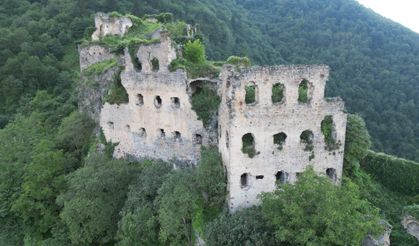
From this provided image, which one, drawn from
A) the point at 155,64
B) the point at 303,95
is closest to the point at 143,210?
the point at 155,64

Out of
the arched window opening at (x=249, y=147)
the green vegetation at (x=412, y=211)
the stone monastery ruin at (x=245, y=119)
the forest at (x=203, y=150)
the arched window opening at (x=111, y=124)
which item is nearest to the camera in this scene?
the forest at (x=203, y=150)

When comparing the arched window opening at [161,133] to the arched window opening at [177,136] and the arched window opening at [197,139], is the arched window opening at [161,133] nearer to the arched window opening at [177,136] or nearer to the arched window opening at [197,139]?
the arched window opening at [177,136]

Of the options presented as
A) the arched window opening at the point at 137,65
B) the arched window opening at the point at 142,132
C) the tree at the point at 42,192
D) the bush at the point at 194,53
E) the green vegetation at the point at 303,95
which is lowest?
the tree at the point at 42,192

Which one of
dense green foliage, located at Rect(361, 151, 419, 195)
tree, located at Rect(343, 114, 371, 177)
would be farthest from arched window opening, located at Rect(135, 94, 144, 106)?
dense green foliage, located at Rect(361, 151, 419, 195)

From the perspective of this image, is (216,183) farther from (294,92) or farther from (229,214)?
(294,92)

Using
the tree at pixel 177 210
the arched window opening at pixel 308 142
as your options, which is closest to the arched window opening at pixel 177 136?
the tree at pixel 177 210

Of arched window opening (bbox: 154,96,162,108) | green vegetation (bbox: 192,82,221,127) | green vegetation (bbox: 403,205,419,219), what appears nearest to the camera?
green vegetation (bbox: 403,205,419,219)

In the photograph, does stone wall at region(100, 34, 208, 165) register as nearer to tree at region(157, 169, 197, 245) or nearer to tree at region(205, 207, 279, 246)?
tree at region(157, 169, 197, 245)
